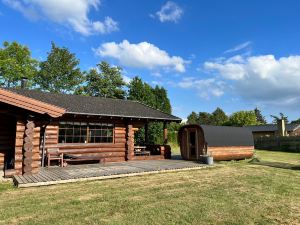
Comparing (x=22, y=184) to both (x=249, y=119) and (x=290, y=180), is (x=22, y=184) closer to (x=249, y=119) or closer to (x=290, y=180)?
(x=290, y=180)

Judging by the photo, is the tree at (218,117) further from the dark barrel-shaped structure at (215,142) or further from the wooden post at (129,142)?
the wooden post at (129,142)

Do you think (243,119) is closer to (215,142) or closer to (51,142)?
(215,142)

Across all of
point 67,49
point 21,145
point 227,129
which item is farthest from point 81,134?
point 67,49

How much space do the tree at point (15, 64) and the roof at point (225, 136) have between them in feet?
112

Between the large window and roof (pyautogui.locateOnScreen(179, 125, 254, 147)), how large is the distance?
526 centimetres

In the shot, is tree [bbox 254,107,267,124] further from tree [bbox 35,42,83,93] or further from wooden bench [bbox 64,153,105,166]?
wooden bench [bbox 64,153,105,166]

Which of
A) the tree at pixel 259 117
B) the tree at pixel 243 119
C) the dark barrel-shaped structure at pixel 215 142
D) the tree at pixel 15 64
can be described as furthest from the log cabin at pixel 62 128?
the tree at pixel 259 117

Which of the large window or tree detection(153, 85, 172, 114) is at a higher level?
tree detection(153, 85, 172, 114)

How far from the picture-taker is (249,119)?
66.8 meters

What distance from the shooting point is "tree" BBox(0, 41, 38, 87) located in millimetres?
40969

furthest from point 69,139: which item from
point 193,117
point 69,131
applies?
point 193,117

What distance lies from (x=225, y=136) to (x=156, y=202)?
11.1 metres

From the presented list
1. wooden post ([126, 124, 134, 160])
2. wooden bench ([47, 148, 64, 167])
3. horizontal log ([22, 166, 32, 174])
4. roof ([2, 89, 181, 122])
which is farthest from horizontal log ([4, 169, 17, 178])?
wooden post ([126, 124, 134, 160])

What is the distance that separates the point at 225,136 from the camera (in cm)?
1708
